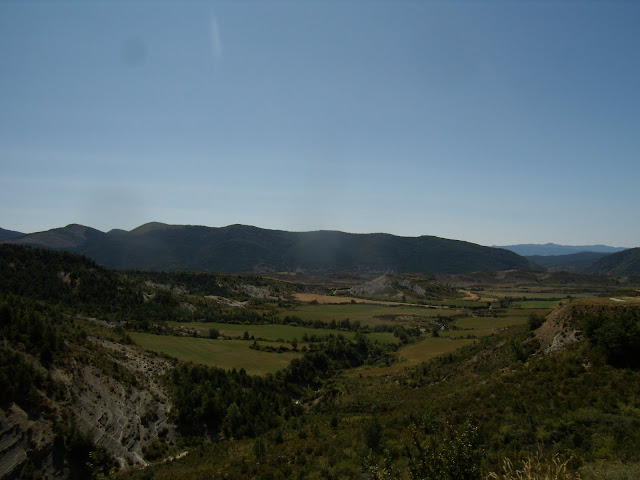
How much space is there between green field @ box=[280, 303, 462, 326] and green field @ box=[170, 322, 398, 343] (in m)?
14.9

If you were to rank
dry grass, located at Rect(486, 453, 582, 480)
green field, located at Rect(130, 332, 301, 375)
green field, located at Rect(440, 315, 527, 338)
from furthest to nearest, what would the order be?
green field, located at Rect(440, 315, 527, 338) < green field, located at Rect(130, 332, 301, 375) < dry grass, located at Rect(486, 453, 582, 480)

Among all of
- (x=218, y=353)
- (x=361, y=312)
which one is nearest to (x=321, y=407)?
(x=218, y=353)

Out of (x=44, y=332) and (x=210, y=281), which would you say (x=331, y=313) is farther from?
(x=44, y=332)

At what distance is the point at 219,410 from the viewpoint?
38312mm

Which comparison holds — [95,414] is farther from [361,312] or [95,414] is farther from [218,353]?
[361,312]

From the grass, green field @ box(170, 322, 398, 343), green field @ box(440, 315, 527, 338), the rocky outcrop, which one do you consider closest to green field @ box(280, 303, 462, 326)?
green field @ box(440, 315, 527, 338)

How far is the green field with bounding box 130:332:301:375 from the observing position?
59.4 m

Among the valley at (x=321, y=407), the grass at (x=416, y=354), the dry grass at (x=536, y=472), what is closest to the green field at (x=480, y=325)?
the grass at (x=416, y=354)

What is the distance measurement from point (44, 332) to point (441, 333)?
8812 cm

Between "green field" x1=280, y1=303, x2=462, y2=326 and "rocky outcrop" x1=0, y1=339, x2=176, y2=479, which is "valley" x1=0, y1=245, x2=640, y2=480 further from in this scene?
"green field" x1=280, y1=303, x2=462, y2=326

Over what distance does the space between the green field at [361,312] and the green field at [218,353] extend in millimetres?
48344

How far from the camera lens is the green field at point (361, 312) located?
395 ft

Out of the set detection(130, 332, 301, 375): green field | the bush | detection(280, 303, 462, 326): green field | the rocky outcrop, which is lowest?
detection(280, 303, 462, 326): green field

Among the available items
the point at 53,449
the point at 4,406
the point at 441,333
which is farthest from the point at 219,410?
the point at 441,333
